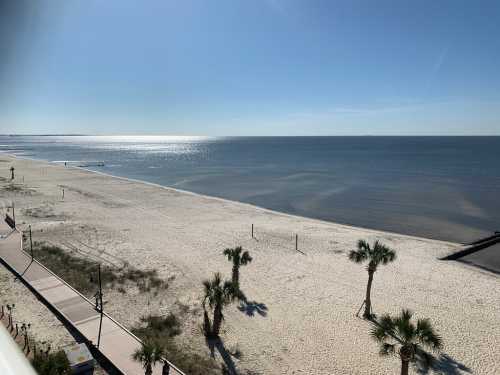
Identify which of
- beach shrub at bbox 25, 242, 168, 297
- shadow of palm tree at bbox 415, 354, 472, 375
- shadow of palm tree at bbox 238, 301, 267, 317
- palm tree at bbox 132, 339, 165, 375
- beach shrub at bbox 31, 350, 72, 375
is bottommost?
shadow of palm tree at bbox 415, 354, 472, 375

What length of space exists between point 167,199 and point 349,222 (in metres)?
25.2

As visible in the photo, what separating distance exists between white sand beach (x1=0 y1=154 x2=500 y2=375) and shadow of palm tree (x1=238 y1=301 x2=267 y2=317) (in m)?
0.11

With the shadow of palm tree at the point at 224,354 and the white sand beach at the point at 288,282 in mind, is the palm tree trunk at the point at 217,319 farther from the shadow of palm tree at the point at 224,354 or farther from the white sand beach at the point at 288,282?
the white sand beach at the point at 288,282

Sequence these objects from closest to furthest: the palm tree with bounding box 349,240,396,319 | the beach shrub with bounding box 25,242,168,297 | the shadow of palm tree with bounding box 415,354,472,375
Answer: the shadow of palm tree with bounding box 415,354,472,375, the palm tree with bounding box 349,240,396,319, the beach shrub with bounding box 25,242,168,297

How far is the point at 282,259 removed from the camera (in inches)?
1024

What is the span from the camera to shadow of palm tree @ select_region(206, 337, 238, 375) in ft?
45.6

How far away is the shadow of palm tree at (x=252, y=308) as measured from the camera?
718 inches

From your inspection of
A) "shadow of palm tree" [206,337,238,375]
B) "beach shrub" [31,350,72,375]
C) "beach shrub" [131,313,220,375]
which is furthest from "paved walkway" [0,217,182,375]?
"beach shrub" [31,350,72,375]

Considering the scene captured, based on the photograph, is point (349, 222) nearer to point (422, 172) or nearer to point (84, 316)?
point (84, 316)

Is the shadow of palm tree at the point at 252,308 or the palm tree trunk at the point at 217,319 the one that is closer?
the palm tree trunk at the point at 217,319

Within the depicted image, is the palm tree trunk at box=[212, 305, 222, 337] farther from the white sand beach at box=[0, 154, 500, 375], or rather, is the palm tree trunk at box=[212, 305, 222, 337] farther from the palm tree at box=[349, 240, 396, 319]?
the palm tree at box=[349, 240, 396, 319]

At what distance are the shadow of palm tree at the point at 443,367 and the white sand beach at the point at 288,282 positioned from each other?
0.06 meters

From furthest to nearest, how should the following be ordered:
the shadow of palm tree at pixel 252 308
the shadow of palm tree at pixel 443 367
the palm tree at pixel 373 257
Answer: the shadow of palm tree at pixel 252 308 < the palm tree at pixel 373 257 < the shadow of palm tree at pixel 443 367

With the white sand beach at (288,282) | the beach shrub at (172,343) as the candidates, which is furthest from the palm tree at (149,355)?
the white sand beach at (288,282)
